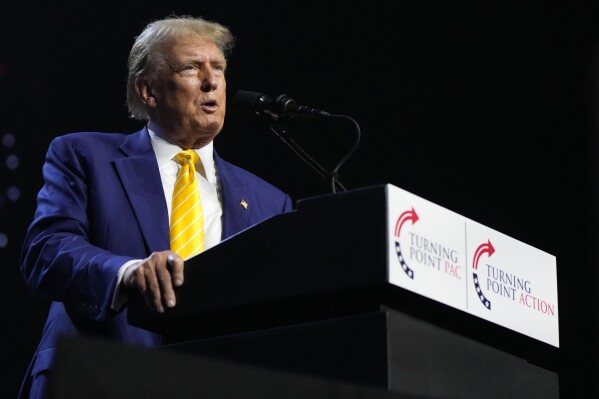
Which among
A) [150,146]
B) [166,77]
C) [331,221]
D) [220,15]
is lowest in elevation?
[331,221]

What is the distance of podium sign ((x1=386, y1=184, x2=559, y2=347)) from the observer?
1.65m

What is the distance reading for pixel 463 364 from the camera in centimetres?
177

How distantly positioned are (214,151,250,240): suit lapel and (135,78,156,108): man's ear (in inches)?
11.4

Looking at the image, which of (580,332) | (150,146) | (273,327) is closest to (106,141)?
(150,146)

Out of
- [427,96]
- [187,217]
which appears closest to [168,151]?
[187,217]

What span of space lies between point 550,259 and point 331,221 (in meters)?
0.55

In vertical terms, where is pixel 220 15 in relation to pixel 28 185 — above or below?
above

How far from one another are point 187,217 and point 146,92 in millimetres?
662

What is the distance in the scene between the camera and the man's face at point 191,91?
9.34 feet

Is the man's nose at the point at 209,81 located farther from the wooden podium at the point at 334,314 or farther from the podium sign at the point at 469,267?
the podium sign at the point at 469,267

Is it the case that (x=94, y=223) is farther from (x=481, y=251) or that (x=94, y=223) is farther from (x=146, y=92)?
(x=481, y=251)

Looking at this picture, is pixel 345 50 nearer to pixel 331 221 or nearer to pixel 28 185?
pixel 28 185

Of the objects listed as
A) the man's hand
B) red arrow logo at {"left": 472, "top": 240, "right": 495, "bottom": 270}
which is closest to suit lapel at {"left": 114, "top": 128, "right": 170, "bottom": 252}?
the man's hand

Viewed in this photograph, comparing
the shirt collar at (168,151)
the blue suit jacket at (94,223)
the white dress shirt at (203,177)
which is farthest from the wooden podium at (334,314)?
the shirt collar at (168,151)
